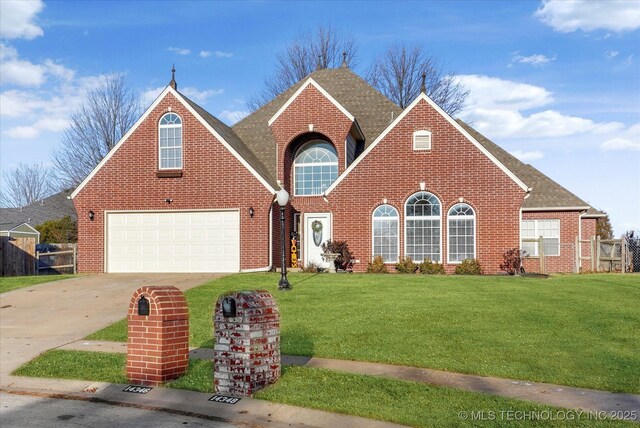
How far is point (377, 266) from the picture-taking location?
72.8ft

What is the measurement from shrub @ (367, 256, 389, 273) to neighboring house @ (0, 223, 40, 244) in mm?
33922

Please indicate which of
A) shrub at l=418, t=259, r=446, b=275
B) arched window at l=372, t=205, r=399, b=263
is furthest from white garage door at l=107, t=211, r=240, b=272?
shrub at l=418, t=259, r=446, b=275

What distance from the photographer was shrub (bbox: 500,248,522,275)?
70.7 feet

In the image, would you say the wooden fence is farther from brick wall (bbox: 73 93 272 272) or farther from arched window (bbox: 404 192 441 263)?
arched window (bbox: 404 192 441 263)

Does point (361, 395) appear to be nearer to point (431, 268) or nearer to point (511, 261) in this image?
point (431, 268)

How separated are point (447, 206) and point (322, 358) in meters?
14.1

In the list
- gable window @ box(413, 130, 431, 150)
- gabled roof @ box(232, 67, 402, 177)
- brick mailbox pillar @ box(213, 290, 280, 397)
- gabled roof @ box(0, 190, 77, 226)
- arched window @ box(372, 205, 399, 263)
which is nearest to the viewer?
brick mailbox pillar @ box(213, 290, 280, 397)

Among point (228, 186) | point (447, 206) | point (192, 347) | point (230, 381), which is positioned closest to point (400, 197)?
point (447, 206)

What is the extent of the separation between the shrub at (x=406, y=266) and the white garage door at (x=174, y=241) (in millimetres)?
5906

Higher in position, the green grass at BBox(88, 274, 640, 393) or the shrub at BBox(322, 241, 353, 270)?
the shrub at BBox(322, 241, 353, 270)

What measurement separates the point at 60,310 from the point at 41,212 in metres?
45.7

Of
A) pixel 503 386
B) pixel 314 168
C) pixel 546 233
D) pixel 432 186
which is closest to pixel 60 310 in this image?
pixel 503 386

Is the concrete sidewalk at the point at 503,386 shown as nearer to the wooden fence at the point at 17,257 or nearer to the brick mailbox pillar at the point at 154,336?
the brick mailbox pillar at the point at 154,336

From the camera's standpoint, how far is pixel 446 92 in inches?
1844
